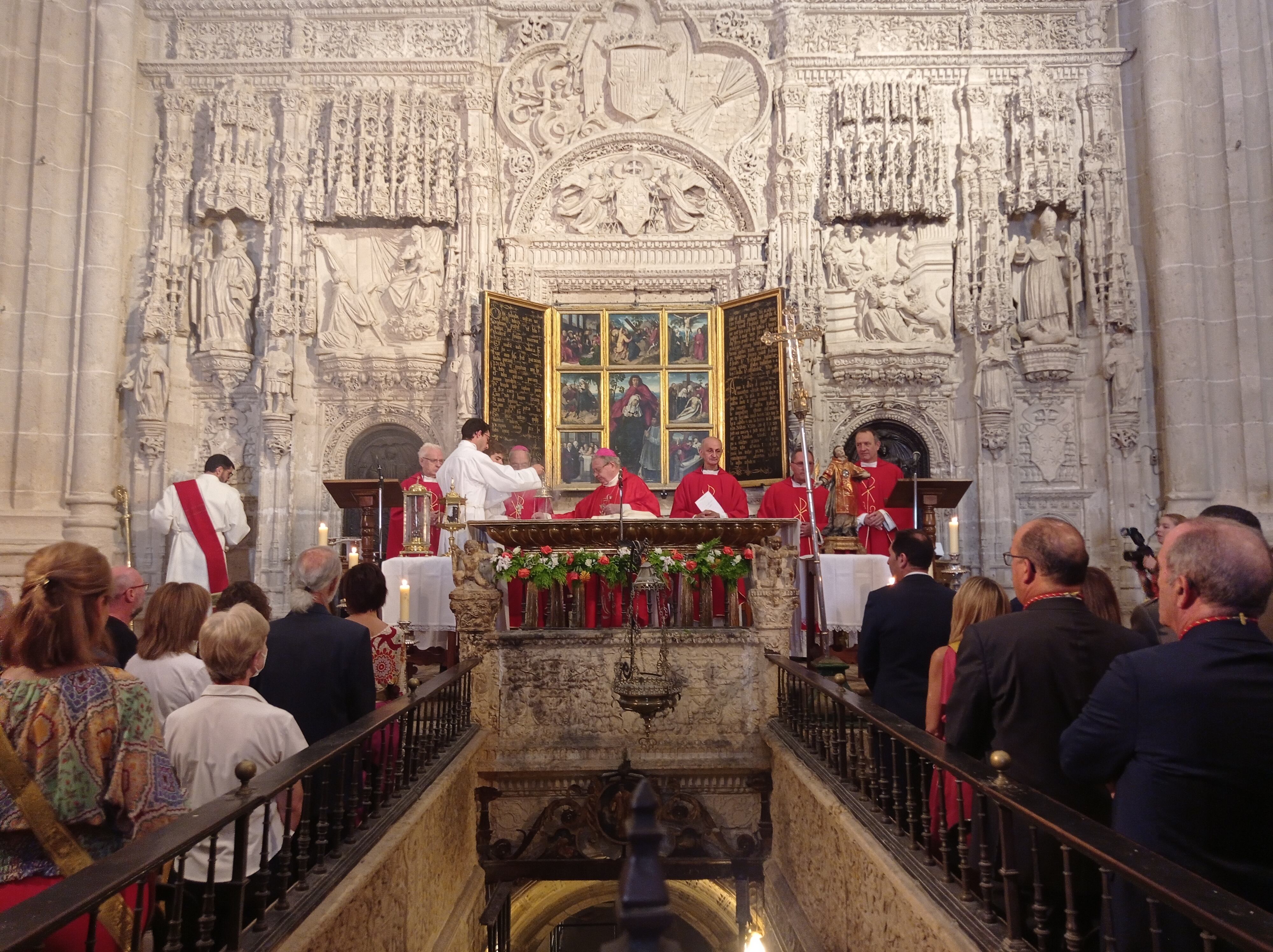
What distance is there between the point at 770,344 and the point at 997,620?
27.7 ft

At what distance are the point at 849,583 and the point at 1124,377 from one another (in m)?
6.02

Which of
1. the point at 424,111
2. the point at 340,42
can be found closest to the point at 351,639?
the point at 424,111

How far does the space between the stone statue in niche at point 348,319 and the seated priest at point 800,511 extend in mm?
5511

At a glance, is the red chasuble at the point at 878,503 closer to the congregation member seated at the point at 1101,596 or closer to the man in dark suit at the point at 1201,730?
the congregation member seated at the point at 1101,596

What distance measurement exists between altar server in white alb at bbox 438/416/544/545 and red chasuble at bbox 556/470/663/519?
1.90 feet

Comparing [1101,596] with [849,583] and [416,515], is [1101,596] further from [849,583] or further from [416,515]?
[416,515]

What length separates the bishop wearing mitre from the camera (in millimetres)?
9453

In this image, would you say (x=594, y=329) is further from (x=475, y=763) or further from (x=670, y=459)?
(x=475, y=763)

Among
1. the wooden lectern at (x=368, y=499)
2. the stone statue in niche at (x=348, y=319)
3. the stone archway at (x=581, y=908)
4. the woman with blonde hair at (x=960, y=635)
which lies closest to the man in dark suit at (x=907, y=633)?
the woman with blonde hair at (x=960, y=635)

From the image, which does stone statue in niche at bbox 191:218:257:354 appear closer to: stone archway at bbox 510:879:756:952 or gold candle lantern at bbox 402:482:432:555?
gold candle lantern at bbox 402:482:432:555

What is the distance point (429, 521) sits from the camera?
28.2 feet

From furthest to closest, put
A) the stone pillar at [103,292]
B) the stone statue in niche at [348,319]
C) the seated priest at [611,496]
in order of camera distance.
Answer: the stone statue in niche at [348,319] → the stone pillar at [103,292] → the seated priest at [611,496]

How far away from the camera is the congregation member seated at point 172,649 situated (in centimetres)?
374

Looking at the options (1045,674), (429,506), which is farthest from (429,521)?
(1045,674)
